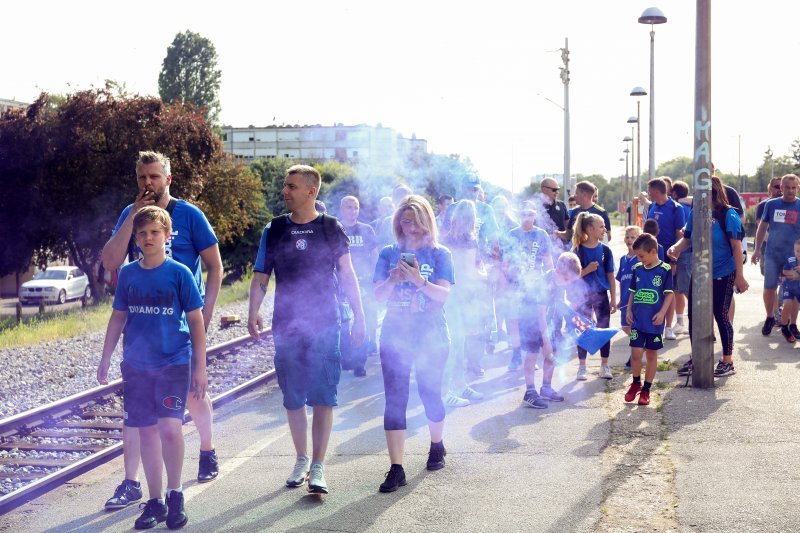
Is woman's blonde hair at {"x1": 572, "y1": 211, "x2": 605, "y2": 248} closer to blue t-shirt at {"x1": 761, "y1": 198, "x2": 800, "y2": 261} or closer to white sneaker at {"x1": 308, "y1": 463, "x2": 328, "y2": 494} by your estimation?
blue t-shirt at {"x1": 761, "y1": 198, "x2": 800, "y2": 261}

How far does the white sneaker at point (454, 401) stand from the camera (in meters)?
8.38

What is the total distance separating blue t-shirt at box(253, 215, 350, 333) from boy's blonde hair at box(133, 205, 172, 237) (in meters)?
0.68

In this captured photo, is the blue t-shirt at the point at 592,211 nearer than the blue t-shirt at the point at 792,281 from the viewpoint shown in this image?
Yes

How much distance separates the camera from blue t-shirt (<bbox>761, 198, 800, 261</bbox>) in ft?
38.1

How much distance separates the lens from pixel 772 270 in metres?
11.9

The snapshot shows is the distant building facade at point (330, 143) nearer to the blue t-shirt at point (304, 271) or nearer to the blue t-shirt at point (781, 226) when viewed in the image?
the blue t-shirt at point (781, 226)

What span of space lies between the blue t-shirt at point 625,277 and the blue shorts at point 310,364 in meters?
3.74

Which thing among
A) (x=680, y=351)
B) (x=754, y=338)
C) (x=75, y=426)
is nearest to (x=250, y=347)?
(x=75, y=426)

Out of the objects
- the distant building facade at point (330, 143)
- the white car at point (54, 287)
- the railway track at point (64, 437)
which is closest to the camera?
the railway track at point (64, 437)

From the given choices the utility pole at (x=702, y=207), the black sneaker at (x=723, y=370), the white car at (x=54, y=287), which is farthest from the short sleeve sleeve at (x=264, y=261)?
the white car at (x=54, y=287)

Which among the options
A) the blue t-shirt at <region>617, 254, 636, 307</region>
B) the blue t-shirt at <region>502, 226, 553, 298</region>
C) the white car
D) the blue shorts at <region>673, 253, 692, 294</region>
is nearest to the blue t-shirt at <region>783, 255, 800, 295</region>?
the blue shorts at <region>673, 253, 692, 294</region>

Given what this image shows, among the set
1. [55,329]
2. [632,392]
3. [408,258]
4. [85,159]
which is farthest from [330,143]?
[408,258]

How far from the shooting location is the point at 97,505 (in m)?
5.89

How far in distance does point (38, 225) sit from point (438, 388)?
1198 inches
